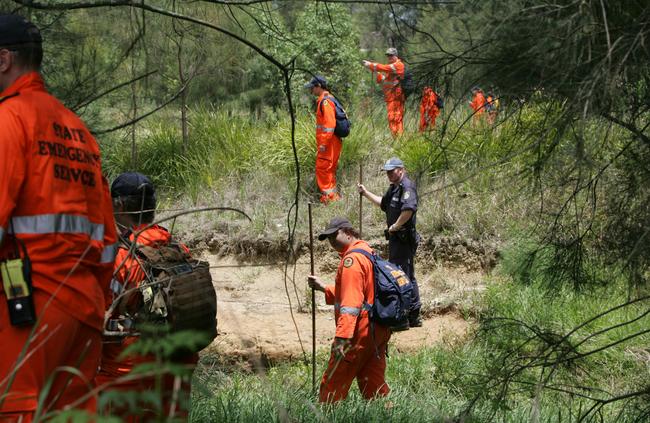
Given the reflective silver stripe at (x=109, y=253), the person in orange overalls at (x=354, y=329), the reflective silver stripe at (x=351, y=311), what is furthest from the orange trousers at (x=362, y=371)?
the reflective silver stripe at (x=109, y=253)

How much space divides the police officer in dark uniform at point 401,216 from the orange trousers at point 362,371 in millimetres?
2434

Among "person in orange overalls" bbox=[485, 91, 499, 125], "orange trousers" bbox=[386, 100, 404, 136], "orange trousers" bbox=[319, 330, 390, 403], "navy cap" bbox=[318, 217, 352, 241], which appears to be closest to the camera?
"person in orange overalls" bbox=[485, 91, 499, 125]

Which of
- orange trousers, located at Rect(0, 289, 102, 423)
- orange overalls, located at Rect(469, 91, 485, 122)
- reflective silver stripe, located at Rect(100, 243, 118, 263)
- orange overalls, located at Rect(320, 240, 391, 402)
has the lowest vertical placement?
orange overalls, located at Rect(320, 240, 391, 402)

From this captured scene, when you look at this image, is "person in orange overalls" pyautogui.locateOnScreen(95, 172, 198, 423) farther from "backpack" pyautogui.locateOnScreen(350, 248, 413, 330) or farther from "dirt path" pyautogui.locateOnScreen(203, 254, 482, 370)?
"dirt path" pyautogui.locateOnScreen(203, 254, 482, 370)

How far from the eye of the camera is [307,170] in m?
14.7

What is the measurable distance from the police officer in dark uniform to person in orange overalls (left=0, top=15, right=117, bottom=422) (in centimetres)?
626

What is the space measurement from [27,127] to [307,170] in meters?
11.5

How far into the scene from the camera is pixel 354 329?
21.7ft

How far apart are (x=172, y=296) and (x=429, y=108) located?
5.22ft

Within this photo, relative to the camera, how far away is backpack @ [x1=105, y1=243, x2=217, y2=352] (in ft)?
14.0

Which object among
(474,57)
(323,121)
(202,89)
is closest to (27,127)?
(474,57)

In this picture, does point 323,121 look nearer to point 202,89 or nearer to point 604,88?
point 202,89

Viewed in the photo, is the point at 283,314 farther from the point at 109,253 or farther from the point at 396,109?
the point at 109,253

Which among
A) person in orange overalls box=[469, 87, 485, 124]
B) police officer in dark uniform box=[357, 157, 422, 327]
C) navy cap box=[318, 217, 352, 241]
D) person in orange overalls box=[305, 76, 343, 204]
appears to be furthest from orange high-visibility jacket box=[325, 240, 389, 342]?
person in orange overalls box=[305, 76, 343, 204]
